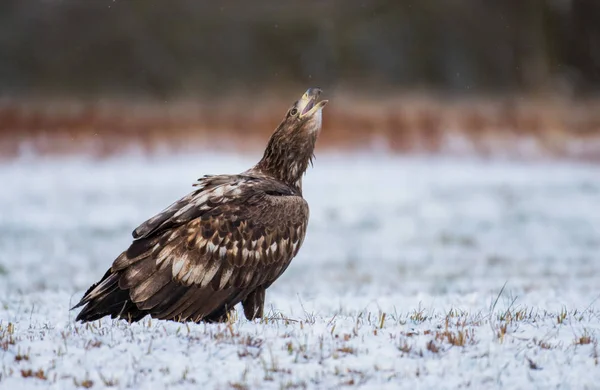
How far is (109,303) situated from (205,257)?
2.79 ft

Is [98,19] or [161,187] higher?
[98,19]

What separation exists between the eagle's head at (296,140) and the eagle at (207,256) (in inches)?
19.7

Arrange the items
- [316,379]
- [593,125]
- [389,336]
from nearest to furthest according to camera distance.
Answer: [316,379], [389,336], [593,125]

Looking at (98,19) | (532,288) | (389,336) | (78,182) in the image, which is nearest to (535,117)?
(78,182)

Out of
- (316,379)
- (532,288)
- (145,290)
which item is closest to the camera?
(316,379)

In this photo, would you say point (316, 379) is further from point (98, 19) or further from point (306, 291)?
point (98, 19)

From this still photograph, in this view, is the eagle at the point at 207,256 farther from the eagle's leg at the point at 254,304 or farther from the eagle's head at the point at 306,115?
the eagle's head at the point at 306,115

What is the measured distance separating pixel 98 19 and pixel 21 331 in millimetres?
53125

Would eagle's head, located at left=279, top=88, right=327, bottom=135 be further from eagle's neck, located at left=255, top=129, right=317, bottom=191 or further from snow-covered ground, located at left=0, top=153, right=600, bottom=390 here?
snow-covered ground, located at left=0, top=153, right=600, bottom=390

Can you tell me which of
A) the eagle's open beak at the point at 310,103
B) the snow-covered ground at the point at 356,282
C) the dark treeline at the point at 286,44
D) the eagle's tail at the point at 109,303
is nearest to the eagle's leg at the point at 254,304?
the snow-covered ground at the point at 356,282

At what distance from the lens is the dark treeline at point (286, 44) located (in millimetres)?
43250

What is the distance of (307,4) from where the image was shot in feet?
190

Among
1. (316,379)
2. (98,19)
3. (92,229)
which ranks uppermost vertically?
(98,19)

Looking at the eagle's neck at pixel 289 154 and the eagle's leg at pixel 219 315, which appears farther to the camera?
the eagle's neck at pixel 289 154
